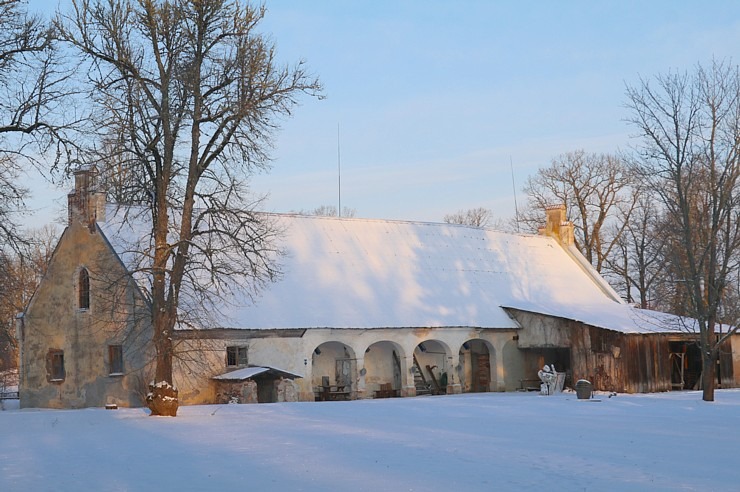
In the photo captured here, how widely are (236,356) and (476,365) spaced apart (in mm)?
11554

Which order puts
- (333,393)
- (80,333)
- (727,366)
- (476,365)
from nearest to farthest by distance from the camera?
(80,333)
(333,393)
(727,366)
(476,365)

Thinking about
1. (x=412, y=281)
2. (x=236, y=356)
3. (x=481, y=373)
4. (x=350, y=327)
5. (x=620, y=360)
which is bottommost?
(x=481, y=373)

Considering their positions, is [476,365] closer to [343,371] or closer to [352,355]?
[343,371]

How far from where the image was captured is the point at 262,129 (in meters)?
23.9

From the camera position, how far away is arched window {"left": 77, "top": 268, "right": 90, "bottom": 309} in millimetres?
32219

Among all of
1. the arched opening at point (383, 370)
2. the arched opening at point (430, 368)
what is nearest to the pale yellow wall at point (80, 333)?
the arched opening at point (383, 370)

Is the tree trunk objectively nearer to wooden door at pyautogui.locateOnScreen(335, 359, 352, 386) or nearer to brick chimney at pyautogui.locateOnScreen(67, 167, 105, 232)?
wooden door at pyautogui.locateOnScreen(335, 359, 352, 386)

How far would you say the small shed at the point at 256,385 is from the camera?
96.1 ft

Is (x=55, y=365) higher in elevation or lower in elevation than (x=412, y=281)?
lower

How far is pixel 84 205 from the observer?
3228 cm

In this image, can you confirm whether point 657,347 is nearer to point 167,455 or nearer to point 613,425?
point 613,425

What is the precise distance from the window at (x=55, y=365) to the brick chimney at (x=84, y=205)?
15.0 feet

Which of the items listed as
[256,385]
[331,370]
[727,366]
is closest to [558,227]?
[727,366]

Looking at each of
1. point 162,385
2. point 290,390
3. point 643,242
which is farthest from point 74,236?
point 643,242
